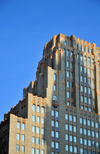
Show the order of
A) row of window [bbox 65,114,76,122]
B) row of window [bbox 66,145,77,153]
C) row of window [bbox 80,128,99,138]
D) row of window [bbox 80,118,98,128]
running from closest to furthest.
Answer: row of window [bbox 66,145,77,153] < row of window [bbox 65,114,76,122] < row of window [bbox 80,128,99,138] < row of window [bbox 80,118,98,128]

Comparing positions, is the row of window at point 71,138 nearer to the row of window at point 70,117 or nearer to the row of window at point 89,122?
the row of window at point 70,117

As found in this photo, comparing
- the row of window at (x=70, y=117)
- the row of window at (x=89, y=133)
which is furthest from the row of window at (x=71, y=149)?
the row of window at (x=70, y=117)

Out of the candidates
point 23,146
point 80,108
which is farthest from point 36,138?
point 80,108

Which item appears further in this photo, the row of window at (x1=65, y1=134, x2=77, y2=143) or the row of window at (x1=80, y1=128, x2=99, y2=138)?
the row of window at (x1=80, y1=128, x2=99, y2=138)

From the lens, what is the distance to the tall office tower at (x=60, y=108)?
122188 mm

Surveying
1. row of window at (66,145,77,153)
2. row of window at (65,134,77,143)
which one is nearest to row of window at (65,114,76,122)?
row of window at (65,134,77,143)

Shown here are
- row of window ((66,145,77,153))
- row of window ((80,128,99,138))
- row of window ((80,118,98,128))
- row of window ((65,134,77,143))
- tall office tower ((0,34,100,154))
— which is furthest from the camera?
row of window ((80,118,98,128))

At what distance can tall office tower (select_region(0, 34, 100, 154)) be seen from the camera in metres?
122

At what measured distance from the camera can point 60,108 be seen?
132 meters

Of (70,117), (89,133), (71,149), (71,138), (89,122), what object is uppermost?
(70,117)

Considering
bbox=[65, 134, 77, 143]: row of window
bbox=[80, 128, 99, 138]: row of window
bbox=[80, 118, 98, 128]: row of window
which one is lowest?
bbox=[65, 134, 77, 143]: row of window

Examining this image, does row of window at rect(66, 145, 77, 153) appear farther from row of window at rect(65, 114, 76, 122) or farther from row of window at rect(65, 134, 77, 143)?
row of window at rect(65, 114, 76, 122)

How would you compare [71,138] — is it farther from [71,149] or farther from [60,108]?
[60,108]

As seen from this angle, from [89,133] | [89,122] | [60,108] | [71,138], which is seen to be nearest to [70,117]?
[60,108]
